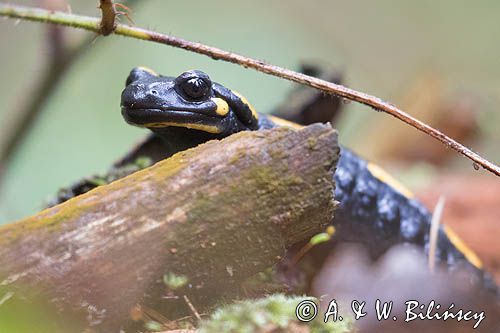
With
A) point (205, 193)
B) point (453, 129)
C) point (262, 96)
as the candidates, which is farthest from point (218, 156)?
point (453, 129)

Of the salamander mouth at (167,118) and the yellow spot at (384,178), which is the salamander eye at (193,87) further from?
the yellow spot at (384,178)

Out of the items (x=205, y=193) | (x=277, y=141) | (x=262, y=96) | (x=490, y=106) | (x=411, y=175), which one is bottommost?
(x=411, y=175)

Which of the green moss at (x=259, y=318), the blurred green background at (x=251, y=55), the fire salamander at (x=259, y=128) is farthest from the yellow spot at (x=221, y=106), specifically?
the blurred green background at (x=251, y=55)

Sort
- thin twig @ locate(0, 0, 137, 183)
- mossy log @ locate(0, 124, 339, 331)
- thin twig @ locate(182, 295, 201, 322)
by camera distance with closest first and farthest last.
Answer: mossy log @ locate(0, 124, 339, 331) → thin twig @ locate(182, 295, 201, 322) → thin twig @ locate(0, 0, 137, 183)

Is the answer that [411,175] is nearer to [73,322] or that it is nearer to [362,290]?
[362,290]

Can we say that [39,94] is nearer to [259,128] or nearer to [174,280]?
[259,128]

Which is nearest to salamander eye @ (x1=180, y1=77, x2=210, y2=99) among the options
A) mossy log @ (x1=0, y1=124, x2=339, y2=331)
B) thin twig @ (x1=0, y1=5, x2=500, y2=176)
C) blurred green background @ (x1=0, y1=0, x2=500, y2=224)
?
thin twig @ (x1=0, y1=5, x2=500, y2=176)

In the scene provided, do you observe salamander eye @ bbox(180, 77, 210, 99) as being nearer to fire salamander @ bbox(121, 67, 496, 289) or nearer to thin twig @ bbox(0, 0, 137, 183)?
fire salamander @ bbox(121, 67, 496, 289)
